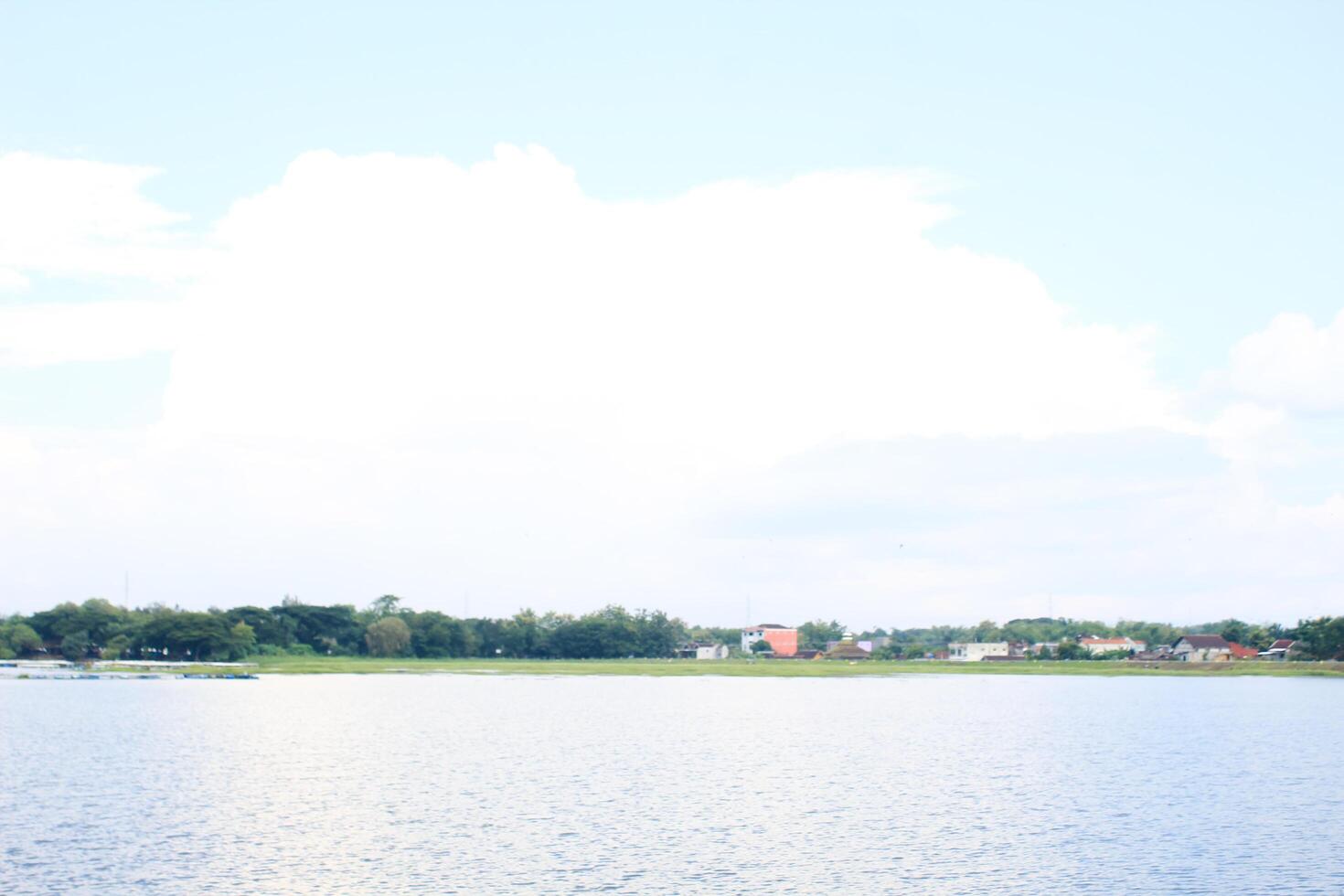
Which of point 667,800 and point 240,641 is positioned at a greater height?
point 240,641

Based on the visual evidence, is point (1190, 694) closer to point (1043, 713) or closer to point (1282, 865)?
point (1043, 713)

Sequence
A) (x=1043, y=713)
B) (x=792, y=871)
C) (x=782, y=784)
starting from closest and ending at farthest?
(x=792, y=871) < (x=782, y=784) < (x=1043, y=713)

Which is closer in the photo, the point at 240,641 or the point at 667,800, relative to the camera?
the point at 667,800

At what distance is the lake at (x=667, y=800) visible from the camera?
3844cm

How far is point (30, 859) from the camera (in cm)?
3916

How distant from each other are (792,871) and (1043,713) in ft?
236

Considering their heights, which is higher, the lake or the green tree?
the green tree

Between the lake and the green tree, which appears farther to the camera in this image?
the green tree

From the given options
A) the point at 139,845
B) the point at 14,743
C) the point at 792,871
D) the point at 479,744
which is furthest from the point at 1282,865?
the point at 14,743

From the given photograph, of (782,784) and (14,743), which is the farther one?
(14,743)

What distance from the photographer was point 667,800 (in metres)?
53.3

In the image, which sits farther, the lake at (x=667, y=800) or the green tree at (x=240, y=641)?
the green tree at (x=240, y=641)

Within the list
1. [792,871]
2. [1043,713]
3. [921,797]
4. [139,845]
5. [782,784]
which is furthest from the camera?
[1043,713]

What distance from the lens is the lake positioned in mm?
38438
